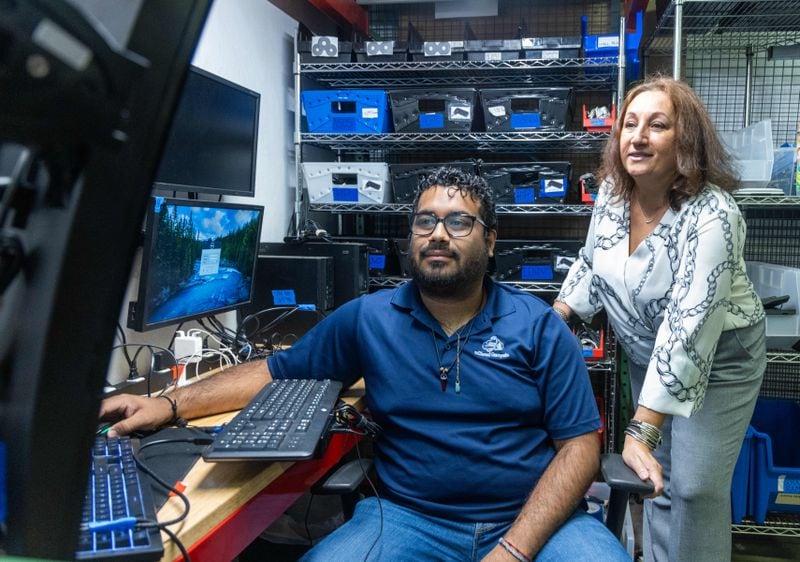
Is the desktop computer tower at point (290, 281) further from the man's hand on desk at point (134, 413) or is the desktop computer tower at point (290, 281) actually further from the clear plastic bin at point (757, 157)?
the clear plastic bin at point (757, 157)

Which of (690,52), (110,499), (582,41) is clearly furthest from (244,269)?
(690,52)

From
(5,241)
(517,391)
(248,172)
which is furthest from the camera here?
(248,172)

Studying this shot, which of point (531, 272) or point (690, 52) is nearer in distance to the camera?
point (531, 272)

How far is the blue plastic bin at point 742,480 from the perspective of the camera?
90.8 inches

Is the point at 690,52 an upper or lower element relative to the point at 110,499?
upper

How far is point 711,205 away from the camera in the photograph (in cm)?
159

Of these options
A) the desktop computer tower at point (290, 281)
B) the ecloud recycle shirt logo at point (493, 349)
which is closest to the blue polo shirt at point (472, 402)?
the ecloud recycle shirt logo at point (493, 349)

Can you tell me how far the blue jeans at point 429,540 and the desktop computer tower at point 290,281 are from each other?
104 cm

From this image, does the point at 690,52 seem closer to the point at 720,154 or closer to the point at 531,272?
the point at 531,272

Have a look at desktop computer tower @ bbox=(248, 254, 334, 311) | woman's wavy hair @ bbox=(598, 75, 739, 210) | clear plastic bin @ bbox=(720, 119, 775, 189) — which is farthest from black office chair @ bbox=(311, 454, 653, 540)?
clear plastic bin @ bbox=(720, 119, 775, 189)

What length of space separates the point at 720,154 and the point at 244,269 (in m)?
1.42

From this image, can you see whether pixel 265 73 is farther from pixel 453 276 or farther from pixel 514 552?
pixel 514 552

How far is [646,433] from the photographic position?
1.52 metres

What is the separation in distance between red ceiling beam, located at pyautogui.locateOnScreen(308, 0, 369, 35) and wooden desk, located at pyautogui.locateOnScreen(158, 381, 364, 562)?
2252mm
